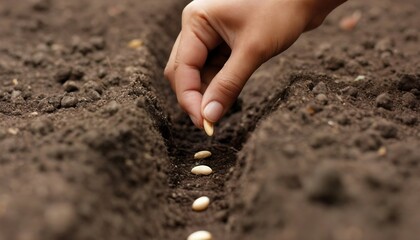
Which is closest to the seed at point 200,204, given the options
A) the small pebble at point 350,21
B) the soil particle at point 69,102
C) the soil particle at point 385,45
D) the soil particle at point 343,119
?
the soil particle at point 343,119

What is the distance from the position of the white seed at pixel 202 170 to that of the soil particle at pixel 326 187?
77 centimetres

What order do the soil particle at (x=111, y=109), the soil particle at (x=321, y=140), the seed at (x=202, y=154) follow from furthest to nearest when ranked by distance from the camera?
the seed at (x=202, y=154)
the soil particle at (x=111, y=109)
the soil particle at (x=321, y=140)

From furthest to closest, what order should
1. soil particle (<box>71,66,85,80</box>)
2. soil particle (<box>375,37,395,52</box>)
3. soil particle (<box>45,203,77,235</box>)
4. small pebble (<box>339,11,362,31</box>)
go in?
small pebble (<box>339,11,362,31</box>)
soil particle (<box>375,37,395,52</box>)
soil particle (<box>71,66,85,80</box>)
soil particle (<box>45,203,77,235</box>)

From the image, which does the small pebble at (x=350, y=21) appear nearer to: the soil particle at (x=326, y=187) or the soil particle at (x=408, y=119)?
the soil particle at (x=408, y=119)

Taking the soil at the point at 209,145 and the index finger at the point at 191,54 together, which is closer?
the soil at the point at 209,145

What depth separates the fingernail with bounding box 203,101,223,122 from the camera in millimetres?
2029

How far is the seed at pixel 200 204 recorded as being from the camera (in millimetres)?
1787

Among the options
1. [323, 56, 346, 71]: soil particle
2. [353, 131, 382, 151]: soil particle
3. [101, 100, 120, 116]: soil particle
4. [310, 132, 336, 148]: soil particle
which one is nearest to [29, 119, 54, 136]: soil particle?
[101, 100, 120, 116]: soil particle

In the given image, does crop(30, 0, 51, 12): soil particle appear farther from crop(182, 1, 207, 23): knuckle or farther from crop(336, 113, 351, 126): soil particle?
crop(336, 113, 351, 126): soil particle

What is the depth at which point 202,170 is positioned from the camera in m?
Result: 2.04

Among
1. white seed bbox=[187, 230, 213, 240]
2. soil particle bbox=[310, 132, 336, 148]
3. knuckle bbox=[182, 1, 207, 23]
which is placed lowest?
white seed bbox=[187, 230, 213, 240]

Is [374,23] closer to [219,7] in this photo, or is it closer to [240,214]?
[219,7]

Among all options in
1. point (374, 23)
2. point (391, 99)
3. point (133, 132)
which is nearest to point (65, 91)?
point (133, 132)

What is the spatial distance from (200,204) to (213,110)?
1.35 feet
